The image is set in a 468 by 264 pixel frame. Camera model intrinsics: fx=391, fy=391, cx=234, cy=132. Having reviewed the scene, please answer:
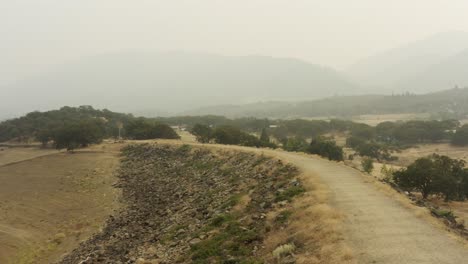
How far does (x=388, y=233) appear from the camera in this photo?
1980 cm

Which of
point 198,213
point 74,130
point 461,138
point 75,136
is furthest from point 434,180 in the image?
point 461,138

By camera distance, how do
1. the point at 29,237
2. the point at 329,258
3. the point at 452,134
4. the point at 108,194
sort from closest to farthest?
the point at 329,258
the point at 29,237
the point at 108,194
the point at 452,134

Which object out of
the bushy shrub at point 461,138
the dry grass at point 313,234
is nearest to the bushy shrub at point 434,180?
the dry grass at point 313,234

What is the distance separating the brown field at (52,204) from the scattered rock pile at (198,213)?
2511 mm

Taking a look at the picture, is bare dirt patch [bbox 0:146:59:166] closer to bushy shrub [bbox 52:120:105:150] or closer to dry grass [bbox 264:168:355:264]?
bushy shrub [bbox 52:120:105:150]

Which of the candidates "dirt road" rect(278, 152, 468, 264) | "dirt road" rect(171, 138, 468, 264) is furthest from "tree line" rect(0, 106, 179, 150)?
"dirt road" rect(278, 152, 468, 264)

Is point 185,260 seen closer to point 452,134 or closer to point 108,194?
point 108,194

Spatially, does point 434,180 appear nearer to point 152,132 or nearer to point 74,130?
point 74,130

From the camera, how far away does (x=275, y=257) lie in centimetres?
1911

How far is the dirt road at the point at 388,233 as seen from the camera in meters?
17.0

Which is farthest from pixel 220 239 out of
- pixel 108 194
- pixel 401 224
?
pixel 108 194

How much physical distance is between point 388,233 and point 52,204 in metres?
40.7

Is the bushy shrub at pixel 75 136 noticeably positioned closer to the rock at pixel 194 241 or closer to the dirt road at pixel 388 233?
the rock at pixel 194 241

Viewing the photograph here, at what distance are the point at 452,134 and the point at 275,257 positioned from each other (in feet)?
473
